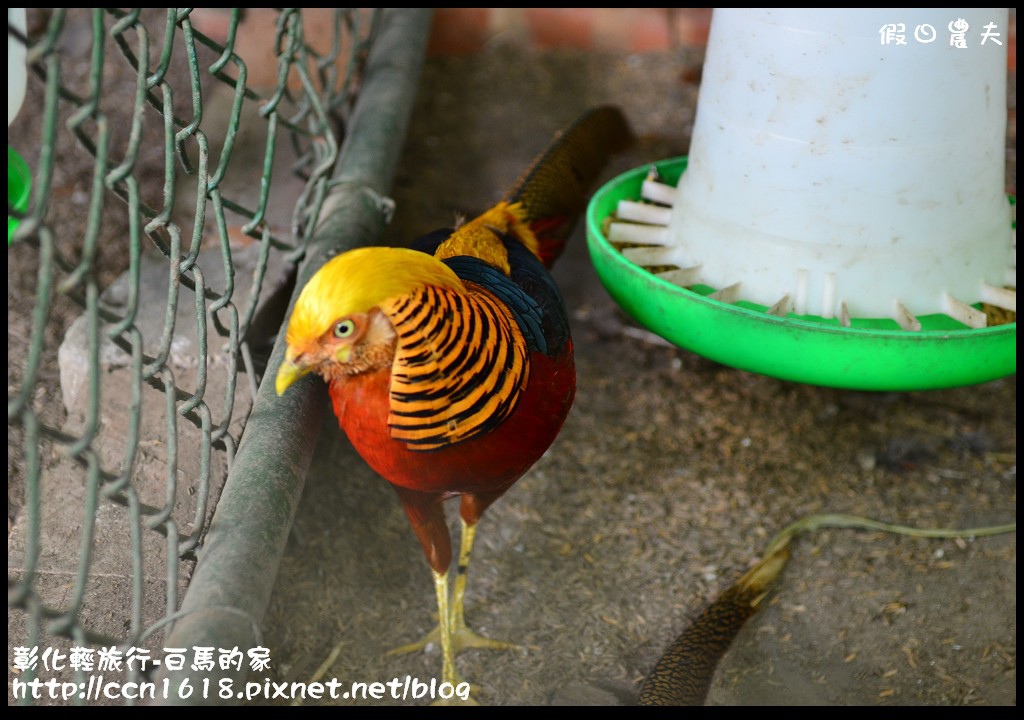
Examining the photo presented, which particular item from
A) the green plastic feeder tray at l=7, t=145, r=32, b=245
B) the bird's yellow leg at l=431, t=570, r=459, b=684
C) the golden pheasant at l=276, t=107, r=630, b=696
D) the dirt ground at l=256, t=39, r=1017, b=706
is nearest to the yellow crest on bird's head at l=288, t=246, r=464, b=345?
the golden pheasant at l=276, t=107, r=630, b=696

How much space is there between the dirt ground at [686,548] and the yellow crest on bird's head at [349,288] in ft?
2.89

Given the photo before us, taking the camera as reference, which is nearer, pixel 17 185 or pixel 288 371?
pixel 288 371

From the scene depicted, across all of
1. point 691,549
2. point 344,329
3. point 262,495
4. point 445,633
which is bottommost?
point 691,549

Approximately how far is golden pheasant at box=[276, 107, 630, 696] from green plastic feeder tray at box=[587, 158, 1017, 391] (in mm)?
297

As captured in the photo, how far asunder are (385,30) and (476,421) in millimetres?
2021

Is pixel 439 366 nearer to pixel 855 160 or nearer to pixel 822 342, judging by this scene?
pixel 822 342

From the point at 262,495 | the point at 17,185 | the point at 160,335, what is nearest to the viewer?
the point at 262,495

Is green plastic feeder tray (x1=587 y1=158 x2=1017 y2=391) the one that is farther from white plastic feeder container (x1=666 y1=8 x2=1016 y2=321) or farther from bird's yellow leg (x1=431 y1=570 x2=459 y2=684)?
bird's yellow leg (x1=431 y1=570 x2=459 y2=684)

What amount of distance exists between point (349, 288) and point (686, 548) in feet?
4.24

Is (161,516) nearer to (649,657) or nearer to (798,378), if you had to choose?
(649,657)

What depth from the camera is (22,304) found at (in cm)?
260

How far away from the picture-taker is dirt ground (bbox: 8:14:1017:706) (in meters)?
1.96

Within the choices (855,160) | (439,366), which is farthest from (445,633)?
(855,160)

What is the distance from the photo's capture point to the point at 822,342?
1.85m
